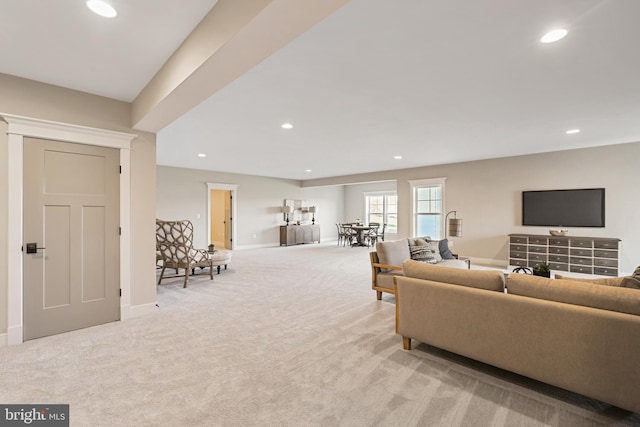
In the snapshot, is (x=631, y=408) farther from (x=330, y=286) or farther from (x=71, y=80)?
(x=71, y=80)

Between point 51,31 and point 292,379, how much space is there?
3147mm

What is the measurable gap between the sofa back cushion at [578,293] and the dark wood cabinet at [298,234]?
353 inches

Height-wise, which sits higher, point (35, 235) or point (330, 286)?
point (35, 235)

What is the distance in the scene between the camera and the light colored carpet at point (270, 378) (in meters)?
1.79

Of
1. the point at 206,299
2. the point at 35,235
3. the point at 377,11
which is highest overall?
the point at 377,11

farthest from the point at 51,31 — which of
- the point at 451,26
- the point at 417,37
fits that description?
the point at 451,26

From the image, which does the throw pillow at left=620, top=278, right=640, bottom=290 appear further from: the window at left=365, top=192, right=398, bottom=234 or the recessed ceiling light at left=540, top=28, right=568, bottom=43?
the window at left=365, top=192, right=398, bottom=234

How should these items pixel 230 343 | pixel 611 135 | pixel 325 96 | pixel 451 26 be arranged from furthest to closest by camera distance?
pixel 611 135
pixel 325 96
pixel 230 343
pixel 451 26

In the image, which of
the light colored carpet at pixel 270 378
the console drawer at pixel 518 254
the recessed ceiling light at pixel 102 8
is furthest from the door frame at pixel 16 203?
the console drawer at pixel 518 254

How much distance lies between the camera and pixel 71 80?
2.89 meters

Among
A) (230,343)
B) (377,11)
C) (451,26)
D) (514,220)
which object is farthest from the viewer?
(514,220)

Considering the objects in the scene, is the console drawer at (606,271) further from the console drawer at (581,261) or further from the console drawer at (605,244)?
the console drawer at (605,244)

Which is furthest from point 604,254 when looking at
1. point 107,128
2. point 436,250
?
point 107,128

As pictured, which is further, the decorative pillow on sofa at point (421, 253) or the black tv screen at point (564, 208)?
the black tv screen at point (564, 208)
